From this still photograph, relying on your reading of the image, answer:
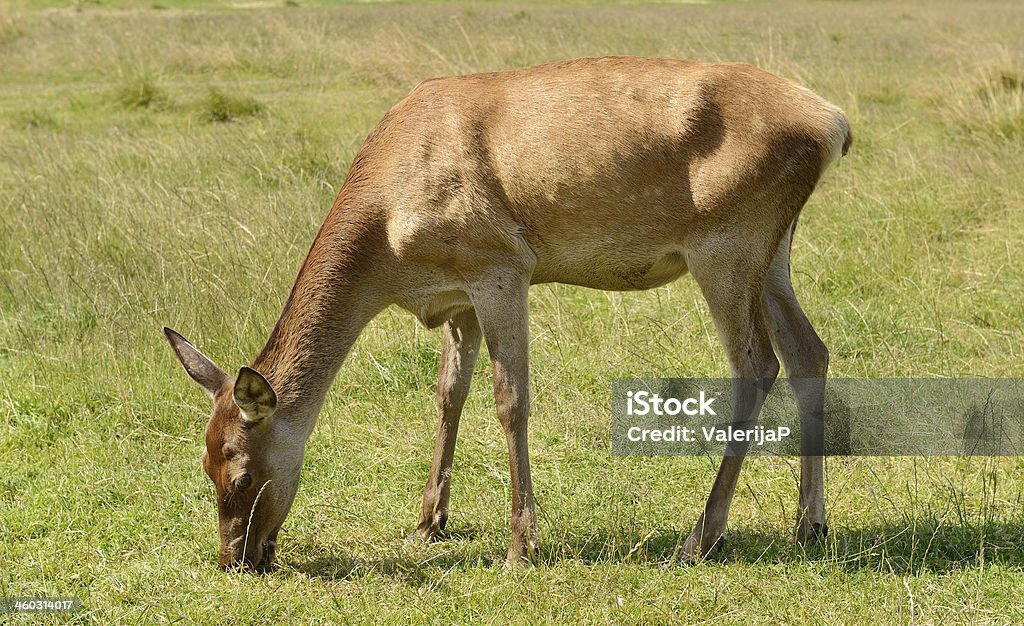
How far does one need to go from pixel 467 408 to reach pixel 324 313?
1.60 meters

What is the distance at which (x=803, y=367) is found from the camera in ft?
15.2

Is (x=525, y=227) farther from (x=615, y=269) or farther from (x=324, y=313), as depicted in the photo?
(x=324, y=313)

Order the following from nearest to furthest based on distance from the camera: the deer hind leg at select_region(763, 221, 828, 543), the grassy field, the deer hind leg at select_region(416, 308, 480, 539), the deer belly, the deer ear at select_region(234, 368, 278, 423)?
the deer ear at select_region(234, 368, 278, 423)
the grassy field
the deer belly
the deer hind leg at select_region(763, 221, 828, 543)
the deer hind leg at select_region(416, 308, 480, 539)

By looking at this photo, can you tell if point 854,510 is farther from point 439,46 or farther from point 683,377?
point 439,46

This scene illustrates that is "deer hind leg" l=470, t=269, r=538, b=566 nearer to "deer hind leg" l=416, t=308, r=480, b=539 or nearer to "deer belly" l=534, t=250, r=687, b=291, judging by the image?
"deer belly" l=534, t=250, r=687, b=291

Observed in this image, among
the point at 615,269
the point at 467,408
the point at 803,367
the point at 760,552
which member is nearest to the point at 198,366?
the point at 615,269

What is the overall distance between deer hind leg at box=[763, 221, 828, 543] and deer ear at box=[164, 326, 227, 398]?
7.54 ft

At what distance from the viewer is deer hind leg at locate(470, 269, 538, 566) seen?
422cm

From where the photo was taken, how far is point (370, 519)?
4.82m

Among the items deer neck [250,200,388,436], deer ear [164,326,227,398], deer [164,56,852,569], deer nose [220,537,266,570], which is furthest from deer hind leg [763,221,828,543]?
deer ear [164,326,227,398]

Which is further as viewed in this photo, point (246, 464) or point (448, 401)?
point (448, 401)

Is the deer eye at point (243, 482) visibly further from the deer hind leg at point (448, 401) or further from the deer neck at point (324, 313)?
the deer hind leg at point (448, 401)

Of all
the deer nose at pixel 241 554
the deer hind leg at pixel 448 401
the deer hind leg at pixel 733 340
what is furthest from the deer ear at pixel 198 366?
the deer hind leg at pixel 733 340

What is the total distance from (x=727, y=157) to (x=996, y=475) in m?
1.87
